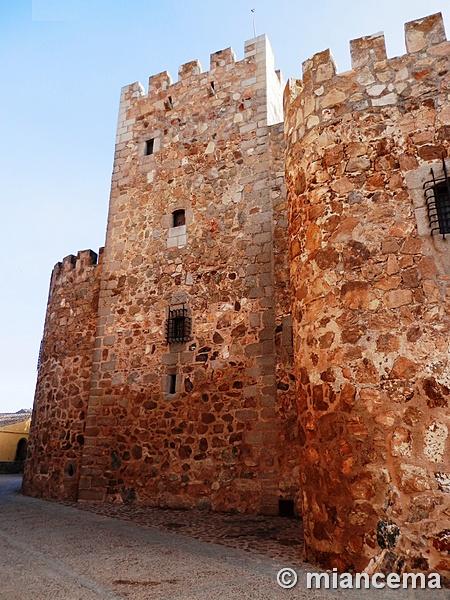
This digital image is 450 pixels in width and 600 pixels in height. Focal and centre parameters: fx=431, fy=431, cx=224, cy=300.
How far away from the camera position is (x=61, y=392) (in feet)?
27.8

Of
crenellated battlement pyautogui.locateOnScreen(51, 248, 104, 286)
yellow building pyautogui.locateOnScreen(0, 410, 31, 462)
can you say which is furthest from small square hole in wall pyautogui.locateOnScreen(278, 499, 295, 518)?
yellow building pyautogui.locateOnScreen(0, 410, 31, 462)

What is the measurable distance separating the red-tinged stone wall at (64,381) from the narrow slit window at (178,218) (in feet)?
6.39

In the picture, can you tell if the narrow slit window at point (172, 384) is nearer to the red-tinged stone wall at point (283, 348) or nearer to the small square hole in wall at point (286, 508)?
the red-tinged stone wall at point (283, 348)

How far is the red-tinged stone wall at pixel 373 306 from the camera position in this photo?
2881 mm

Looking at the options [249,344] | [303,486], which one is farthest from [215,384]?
[303,486]

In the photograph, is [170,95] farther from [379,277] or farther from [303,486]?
[303,486]

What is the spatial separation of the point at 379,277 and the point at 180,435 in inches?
183

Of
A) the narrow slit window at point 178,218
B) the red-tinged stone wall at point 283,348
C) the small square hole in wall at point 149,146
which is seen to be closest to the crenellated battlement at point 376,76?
the red-tinged stone wall at point 283,348

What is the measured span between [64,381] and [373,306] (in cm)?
691

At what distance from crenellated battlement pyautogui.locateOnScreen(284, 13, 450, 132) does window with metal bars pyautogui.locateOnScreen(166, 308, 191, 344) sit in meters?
4.16

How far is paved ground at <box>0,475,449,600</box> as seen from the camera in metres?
2.73

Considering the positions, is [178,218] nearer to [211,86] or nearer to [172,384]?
[211,86]
